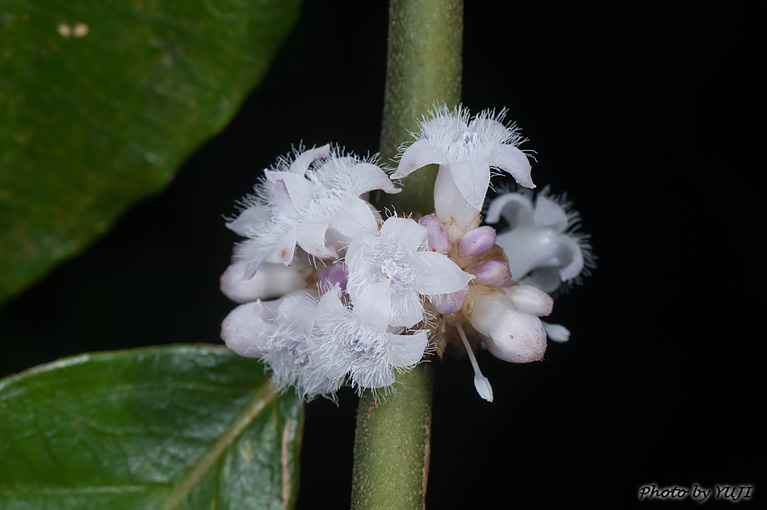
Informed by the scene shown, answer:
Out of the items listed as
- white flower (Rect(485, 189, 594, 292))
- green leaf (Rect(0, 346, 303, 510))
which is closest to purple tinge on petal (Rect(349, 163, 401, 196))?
white flower (Rect(485, 189, 594, 292))

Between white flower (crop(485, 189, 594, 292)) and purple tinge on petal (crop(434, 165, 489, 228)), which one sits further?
white flower (crop(485, 189, 594, 292))

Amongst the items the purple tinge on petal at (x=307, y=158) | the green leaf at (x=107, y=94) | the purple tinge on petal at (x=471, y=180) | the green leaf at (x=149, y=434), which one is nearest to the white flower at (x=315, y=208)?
the purple tinge on petal at (x=307, y=158)

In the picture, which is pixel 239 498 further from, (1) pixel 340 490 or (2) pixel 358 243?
(1) pixel 340 490

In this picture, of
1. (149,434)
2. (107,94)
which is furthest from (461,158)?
(149,434)

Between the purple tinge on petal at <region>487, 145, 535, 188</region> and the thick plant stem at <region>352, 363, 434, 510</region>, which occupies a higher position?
the purple tinge on petal at <region>487, 145, 535, 188</region>

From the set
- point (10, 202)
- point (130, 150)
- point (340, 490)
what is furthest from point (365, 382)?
point (340, 490)

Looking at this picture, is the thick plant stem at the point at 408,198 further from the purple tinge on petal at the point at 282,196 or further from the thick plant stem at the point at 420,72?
the purple tinge on petal at the point at 282,196

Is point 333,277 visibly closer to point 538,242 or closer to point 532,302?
point 532,302

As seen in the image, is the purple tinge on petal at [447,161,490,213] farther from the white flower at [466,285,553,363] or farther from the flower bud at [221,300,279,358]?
the flower bud at [221,300,279,358]
